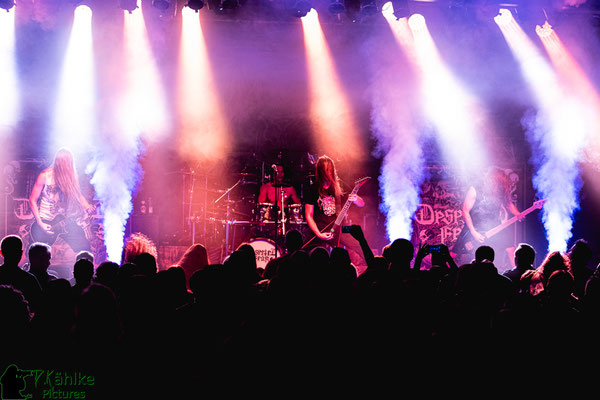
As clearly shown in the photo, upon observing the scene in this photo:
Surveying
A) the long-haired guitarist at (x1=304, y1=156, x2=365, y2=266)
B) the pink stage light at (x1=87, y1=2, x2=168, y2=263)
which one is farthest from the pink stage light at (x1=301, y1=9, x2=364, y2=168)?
the pink stage light at (x1=87, y1=2, x2=168, y2=263)

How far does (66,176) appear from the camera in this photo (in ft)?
30.8

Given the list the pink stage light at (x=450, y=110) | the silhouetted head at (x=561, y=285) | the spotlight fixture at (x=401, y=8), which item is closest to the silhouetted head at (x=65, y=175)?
the spotlight fixture at (x=401, y=8)

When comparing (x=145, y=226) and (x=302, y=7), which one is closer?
(x=302, y=7)

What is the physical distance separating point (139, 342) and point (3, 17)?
385 inches

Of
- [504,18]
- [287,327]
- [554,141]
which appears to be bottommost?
[287,327]

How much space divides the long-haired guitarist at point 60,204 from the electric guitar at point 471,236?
24.4ft

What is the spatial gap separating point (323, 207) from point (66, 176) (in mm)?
5090

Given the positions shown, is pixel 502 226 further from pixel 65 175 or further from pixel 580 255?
pixel 65 175

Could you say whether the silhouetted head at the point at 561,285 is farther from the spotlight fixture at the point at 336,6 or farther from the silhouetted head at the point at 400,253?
the spotlight fixture at the point at 336,6

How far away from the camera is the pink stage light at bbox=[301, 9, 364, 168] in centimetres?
1030

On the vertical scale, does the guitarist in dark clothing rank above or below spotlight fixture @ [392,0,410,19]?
below

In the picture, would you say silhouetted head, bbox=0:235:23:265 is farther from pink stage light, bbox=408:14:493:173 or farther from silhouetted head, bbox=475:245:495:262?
pink stage light, bbox=408:14:493:173

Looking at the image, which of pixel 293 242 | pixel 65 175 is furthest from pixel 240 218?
pixel 293 242

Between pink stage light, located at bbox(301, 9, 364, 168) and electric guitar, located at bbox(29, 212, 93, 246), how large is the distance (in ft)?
16.2
